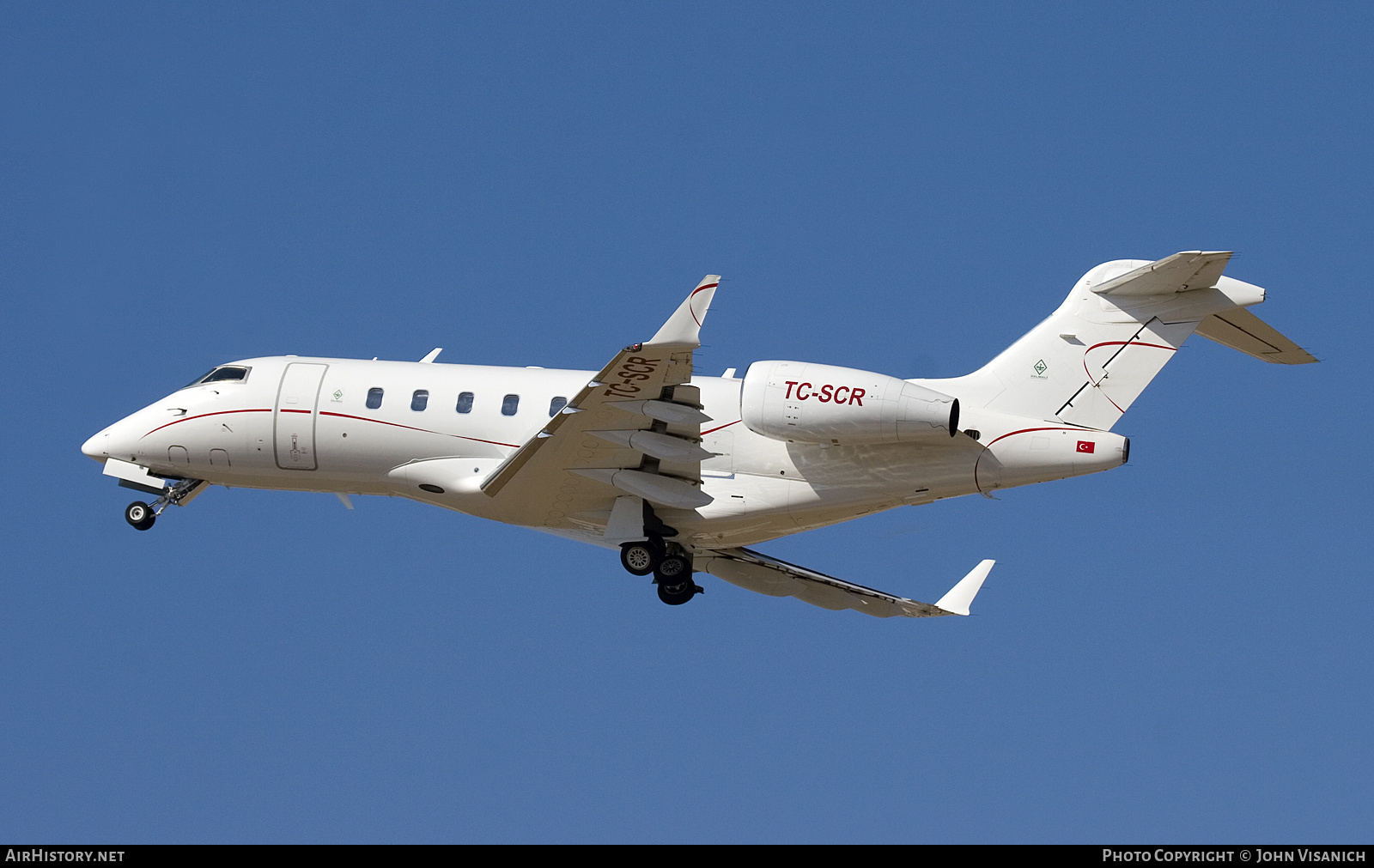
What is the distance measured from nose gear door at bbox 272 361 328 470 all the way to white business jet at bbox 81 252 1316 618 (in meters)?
0.03

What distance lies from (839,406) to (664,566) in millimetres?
4486

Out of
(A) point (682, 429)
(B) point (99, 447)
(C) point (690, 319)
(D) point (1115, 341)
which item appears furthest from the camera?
(B) point (99, 447)

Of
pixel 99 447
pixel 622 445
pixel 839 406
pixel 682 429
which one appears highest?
pixel 99 447

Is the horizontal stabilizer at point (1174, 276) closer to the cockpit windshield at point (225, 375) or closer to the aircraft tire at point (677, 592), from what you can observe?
the aircraft tire at point (677, 592)

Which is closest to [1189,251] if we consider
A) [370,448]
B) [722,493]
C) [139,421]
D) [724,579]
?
[722,493]

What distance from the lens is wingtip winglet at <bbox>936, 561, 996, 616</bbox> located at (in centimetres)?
2750

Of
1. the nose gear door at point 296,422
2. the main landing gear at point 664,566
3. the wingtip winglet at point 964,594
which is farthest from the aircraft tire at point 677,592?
the nose gear door at point 296,422

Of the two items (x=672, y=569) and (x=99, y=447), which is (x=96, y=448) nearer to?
(x=99, y=447)

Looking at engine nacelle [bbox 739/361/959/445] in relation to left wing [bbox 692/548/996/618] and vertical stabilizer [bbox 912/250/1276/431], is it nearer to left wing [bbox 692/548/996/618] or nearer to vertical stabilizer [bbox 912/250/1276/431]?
vertical stabilizer [bbox 912/250/1276/431]

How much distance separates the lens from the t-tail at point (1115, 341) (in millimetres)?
22953

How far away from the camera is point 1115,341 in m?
23.6

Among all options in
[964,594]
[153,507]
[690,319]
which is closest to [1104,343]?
[964,594]

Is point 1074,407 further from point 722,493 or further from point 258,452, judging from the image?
point 258,452

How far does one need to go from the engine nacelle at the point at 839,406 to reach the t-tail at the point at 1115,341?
5.44 ft
